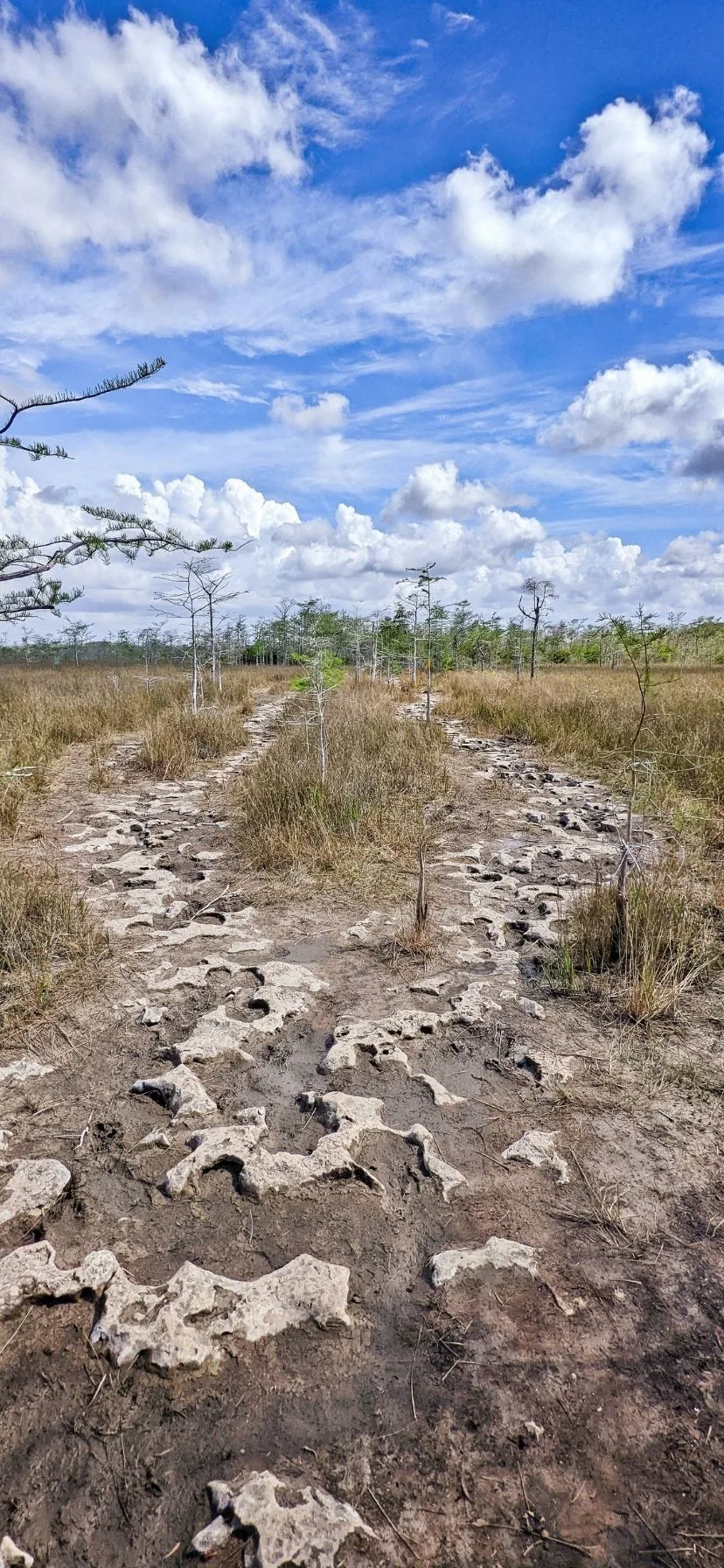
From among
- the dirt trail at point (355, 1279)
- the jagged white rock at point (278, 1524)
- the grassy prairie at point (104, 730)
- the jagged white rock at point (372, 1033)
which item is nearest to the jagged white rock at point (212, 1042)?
the dirt trail at point (355, 1279)

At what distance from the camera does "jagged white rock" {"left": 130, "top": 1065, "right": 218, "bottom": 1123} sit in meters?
2.66

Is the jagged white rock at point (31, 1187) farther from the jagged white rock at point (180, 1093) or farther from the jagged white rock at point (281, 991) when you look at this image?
the jagged white rock at point (281, 991)

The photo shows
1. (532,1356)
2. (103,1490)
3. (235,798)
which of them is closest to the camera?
(103,1490)

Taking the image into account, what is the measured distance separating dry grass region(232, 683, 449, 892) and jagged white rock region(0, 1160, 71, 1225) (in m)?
2.73

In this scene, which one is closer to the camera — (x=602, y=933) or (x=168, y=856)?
(x=602, y=933)

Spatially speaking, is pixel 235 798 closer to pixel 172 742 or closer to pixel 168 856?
pixel 168 856

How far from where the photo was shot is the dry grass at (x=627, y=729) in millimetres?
6488

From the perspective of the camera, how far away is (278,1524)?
136 centimetres

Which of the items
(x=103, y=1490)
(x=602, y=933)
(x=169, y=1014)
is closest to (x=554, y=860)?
(x=602, y=933)

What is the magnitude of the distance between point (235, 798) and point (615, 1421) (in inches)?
247

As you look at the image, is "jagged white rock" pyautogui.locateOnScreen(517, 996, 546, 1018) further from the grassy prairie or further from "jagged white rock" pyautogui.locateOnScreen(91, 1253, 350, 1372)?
the grassy prairie

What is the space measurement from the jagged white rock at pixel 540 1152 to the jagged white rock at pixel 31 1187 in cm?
148

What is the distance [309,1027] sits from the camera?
10.8 ft

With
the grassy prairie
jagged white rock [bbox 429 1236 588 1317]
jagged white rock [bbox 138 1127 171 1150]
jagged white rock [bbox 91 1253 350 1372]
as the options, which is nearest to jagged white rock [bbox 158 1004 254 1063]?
jagged white rock [bbox 138 1127 171 1150]
